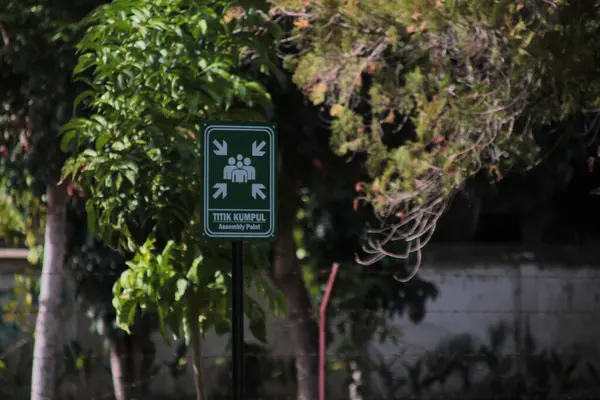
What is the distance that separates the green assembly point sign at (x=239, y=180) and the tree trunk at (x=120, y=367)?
646 cm

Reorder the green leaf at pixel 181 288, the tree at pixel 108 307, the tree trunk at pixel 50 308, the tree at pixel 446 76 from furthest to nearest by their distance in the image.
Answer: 1. the tree at pixel 108 307
2. the tree trunk at pixel 50 308
3. the tree at pixel 446 76
4. the green leaf at pixel 181 288

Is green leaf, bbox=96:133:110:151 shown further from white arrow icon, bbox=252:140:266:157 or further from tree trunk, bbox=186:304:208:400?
white arrow icon, bbox=252:140:266:157

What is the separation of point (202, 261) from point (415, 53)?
235 centimetres

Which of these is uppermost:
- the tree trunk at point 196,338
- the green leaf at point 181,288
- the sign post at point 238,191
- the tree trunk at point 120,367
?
the sign post at point 238,191

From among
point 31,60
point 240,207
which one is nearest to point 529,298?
point 31,60

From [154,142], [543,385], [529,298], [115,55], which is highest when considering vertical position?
[115,55]

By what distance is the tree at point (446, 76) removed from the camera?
834cm

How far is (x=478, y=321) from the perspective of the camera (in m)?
12.9

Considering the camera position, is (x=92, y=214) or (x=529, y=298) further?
(x=529, y=298)

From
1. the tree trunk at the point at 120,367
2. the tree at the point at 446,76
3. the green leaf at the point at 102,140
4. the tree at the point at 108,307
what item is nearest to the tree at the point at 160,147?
the green leaf at the point at 102,140

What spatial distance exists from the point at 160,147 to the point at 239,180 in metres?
1.80

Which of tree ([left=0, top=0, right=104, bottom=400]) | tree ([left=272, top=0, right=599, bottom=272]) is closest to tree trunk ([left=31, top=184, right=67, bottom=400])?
tree ([left=0, top=0, right=104, bottom=400])

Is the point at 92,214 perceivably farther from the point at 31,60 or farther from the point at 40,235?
the point at 40,235

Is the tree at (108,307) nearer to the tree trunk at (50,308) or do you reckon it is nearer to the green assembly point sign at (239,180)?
the tree trunk at (50,308)
